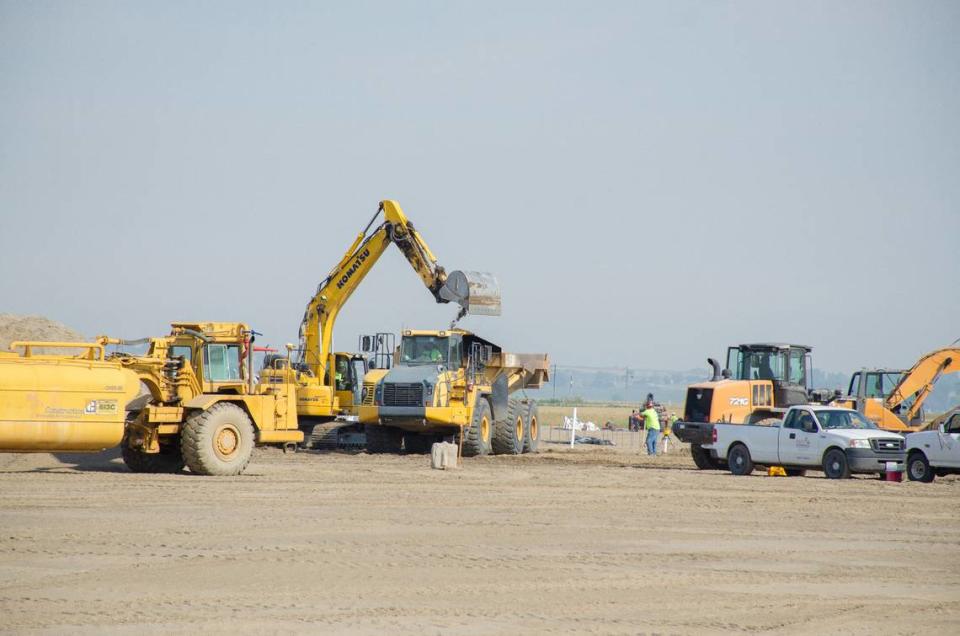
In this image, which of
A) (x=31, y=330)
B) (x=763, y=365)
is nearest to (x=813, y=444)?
(x=763, y=365)

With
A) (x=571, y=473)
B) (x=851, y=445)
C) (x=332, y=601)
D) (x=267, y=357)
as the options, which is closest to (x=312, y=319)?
(x=267, y=357)

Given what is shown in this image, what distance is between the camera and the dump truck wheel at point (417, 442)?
33406 millimetres

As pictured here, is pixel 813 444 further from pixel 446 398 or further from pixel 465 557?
pixel 465 557

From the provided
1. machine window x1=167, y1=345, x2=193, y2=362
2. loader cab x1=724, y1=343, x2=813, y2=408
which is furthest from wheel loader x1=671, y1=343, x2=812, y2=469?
machine window x1=167, y1=345, x2=193, y2=362

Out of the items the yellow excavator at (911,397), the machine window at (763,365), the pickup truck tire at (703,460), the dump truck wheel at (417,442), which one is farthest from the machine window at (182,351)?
the yellow excavator at (911,397)

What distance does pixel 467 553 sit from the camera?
1423cm

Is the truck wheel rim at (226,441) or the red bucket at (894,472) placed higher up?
the truck wheel rim at (226,441)

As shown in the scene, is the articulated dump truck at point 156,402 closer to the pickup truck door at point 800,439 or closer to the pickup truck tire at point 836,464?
the pickup truck door at point 800,439

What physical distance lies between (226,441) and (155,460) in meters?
1.79

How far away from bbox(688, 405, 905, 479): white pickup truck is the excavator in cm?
763

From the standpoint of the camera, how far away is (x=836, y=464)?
1041 inches

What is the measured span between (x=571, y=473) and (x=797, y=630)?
16.2 meters

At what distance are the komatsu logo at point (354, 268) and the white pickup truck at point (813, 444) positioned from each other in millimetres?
10485

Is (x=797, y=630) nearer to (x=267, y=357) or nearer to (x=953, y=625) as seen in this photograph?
(x=953, y=625)
